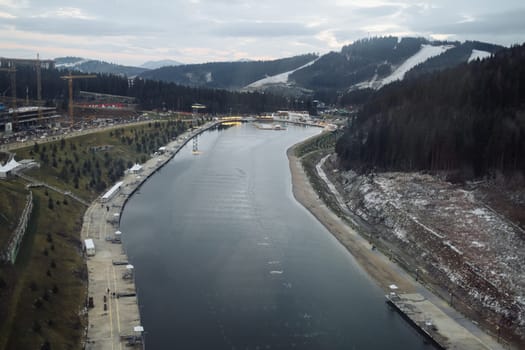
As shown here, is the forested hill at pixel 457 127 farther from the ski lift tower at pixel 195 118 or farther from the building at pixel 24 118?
the building at pixel 24 118

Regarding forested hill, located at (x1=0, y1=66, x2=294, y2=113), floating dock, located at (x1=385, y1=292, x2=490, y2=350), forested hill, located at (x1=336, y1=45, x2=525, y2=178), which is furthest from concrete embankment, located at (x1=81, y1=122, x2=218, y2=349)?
forested hill, located at (x1=0, y1=66, x2=294, y2=113)

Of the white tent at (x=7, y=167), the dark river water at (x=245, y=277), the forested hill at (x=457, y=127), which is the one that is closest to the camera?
the dark river water at (x=245, y=277)

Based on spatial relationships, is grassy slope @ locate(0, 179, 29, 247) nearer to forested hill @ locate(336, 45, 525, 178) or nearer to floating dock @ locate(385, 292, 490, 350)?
floating dock @ locate(385, 292, 490, 350)

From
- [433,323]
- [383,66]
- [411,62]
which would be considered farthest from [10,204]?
[411,62]

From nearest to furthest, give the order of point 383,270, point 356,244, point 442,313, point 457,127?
point 442,313, point 383,270, point 356,244, point 457,127

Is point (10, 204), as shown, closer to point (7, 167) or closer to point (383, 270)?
point (7, 167)

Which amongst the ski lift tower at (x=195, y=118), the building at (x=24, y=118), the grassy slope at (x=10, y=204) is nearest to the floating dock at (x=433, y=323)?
the grassy slope at (x=10, y=204)
